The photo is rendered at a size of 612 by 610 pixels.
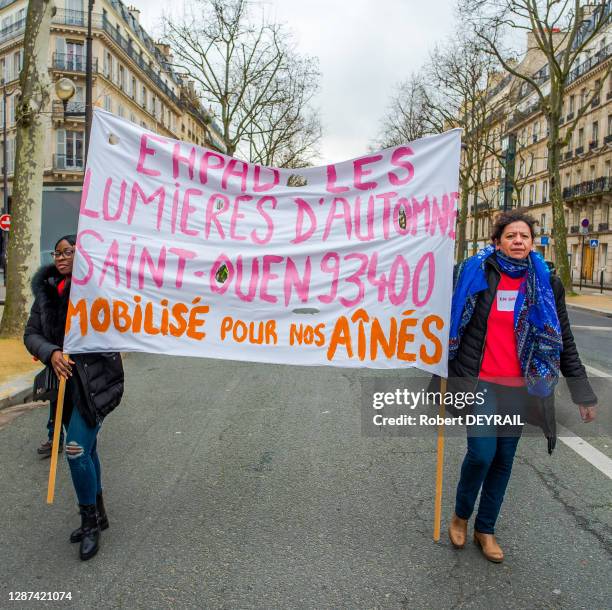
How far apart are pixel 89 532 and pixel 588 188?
164ft

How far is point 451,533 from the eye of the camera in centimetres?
337

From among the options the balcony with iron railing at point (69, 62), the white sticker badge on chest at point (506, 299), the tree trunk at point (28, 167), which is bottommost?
the white sticker badge on chest at point (506, 299)

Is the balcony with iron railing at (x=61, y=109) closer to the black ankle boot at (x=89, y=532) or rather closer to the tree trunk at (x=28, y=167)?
the tree trunk at (x=28, y=167)

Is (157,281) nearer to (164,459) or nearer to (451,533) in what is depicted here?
(164,459)

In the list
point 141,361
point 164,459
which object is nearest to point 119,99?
point 141,361

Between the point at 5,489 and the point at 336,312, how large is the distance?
2.52m

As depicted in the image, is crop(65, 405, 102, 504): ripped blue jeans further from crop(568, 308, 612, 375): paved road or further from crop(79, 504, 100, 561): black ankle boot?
crop(568, 308, 612, 375): paved road

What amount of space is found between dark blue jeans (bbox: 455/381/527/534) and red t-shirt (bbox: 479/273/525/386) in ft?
0.18

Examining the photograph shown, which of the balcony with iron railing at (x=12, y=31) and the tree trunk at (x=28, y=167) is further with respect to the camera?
the balcony with iron railing at (x=12, y=31)

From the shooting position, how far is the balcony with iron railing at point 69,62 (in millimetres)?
44606

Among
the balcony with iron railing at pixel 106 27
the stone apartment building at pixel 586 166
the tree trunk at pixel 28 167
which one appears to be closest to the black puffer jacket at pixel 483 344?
the tree trunk at pixel 28 167

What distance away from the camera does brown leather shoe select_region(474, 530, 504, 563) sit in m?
3.17

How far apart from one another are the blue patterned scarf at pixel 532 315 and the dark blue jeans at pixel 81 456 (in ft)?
6.54

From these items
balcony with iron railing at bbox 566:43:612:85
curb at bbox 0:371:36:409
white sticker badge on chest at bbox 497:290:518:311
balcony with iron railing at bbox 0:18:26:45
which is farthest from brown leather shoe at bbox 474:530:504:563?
balcony with iron railing at bbox 0:18:26:45
